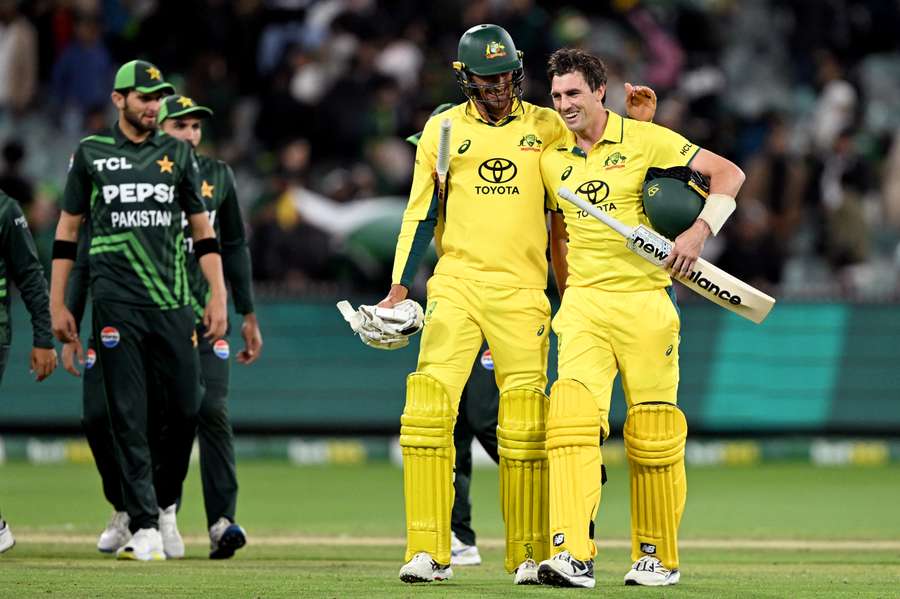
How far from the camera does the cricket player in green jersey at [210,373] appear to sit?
32.4 feet

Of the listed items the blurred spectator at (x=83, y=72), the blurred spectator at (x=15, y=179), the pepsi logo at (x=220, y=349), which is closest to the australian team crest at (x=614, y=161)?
the pepsi logo at (x=220, y=349)

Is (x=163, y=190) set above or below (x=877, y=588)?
above

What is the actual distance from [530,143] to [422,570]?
1994 millimetres

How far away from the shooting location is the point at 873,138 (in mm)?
20203

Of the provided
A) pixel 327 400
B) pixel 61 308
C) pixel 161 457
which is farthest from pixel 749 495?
pixel 61 308

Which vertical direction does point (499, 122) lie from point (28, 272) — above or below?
above

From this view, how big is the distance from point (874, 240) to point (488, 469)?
600cm

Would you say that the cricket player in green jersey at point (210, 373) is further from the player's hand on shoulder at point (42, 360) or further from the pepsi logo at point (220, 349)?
the player's hand on shoulder at point (42, 360)

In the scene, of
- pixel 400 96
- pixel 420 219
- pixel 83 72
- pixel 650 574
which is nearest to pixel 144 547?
pixel 420 219

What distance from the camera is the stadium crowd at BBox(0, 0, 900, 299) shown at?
724 inches

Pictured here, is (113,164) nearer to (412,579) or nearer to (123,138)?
(123,138)

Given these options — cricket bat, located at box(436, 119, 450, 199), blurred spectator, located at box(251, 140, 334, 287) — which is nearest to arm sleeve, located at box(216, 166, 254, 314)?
cricket bat, located at box(436, 119, 450, 199)

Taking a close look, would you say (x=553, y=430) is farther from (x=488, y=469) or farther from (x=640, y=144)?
(x=488, y=469)

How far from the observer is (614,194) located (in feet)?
26.1
